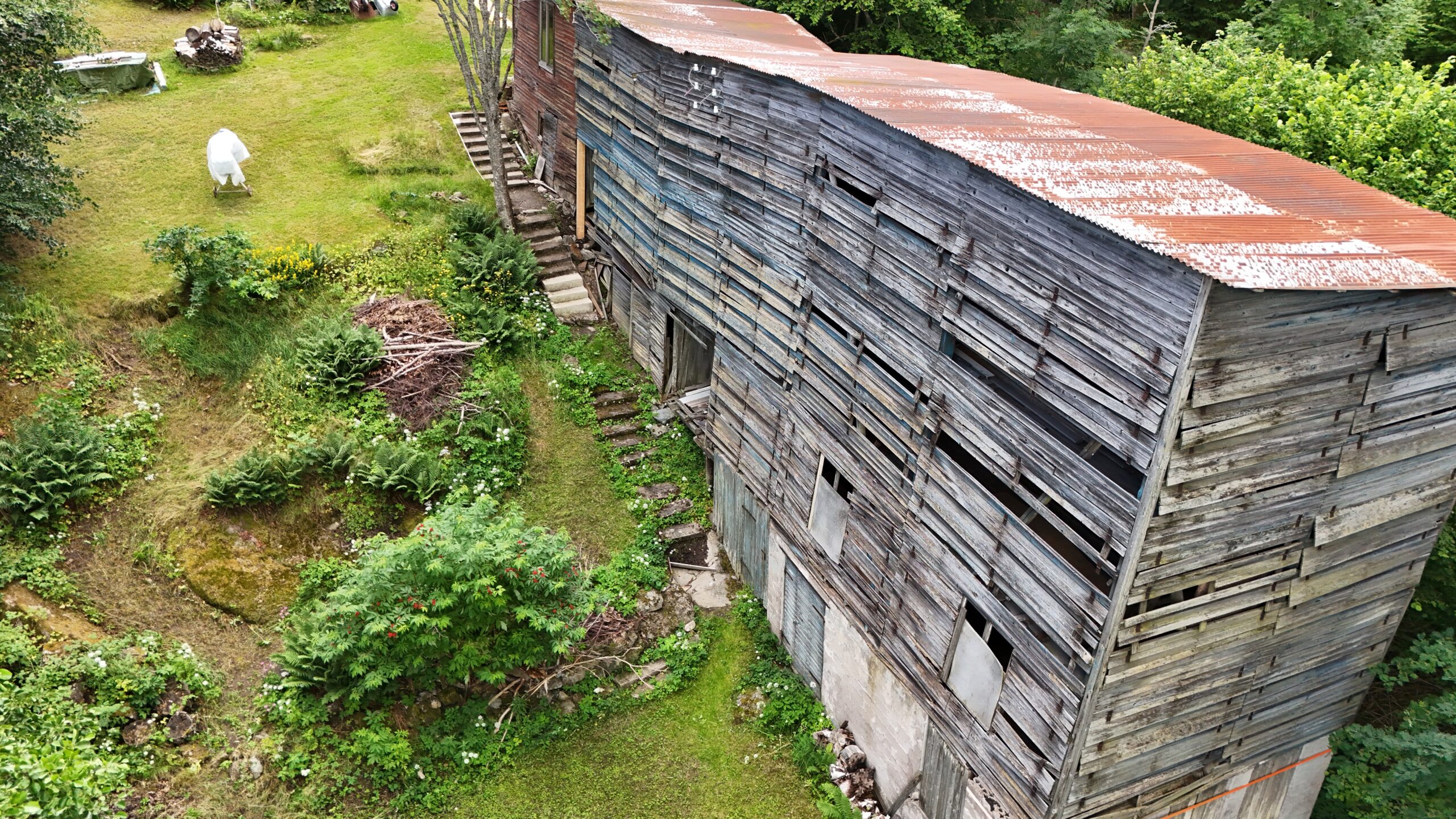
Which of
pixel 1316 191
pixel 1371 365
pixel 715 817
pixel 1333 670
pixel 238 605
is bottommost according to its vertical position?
pixel 715 817

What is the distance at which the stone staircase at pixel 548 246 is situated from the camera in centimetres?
1864

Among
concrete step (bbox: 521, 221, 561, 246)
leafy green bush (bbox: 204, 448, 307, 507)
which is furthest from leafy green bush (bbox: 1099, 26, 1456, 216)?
leafy green bush (bbox: 204, 448, 307, 507)

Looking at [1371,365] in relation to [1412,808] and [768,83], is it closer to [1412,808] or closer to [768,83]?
[1412,808]

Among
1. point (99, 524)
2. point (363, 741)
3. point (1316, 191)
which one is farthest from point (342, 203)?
point (1316, 191)

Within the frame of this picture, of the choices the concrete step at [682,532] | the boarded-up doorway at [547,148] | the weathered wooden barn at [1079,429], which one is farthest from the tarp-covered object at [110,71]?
the concrete step at [682,532]

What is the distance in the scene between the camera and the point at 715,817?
11555mm

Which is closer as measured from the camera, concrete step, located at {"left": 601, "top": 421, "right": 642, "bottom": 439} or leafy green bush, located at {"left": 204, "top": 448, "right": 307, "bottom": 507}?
leafy green bush, located at {"left": 204, "top": 448, "right": 307, "bottom": 507}

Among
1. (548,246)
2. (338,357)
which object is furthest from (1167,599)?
(548,246)

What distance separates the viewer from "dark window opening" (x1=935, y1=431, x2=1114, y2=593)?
25.4 feet

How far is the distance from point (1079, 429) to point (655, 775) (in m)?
7.53

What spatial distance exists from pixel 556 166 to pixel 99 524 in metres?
11.5

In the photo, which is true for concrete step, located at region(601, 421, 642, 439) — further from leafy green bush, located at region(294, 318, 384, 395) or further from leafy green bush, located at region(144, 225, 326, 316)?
leafy green bush, located at region(144, 225, 326, 316)

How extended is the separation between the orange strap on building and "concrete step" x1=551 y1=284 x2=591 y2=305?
13.9 meters

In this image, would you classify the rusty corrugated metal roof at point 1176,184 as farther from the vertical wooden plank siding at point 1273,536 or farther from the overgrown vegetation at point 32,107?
the overgrown vegetation at point 32,107
